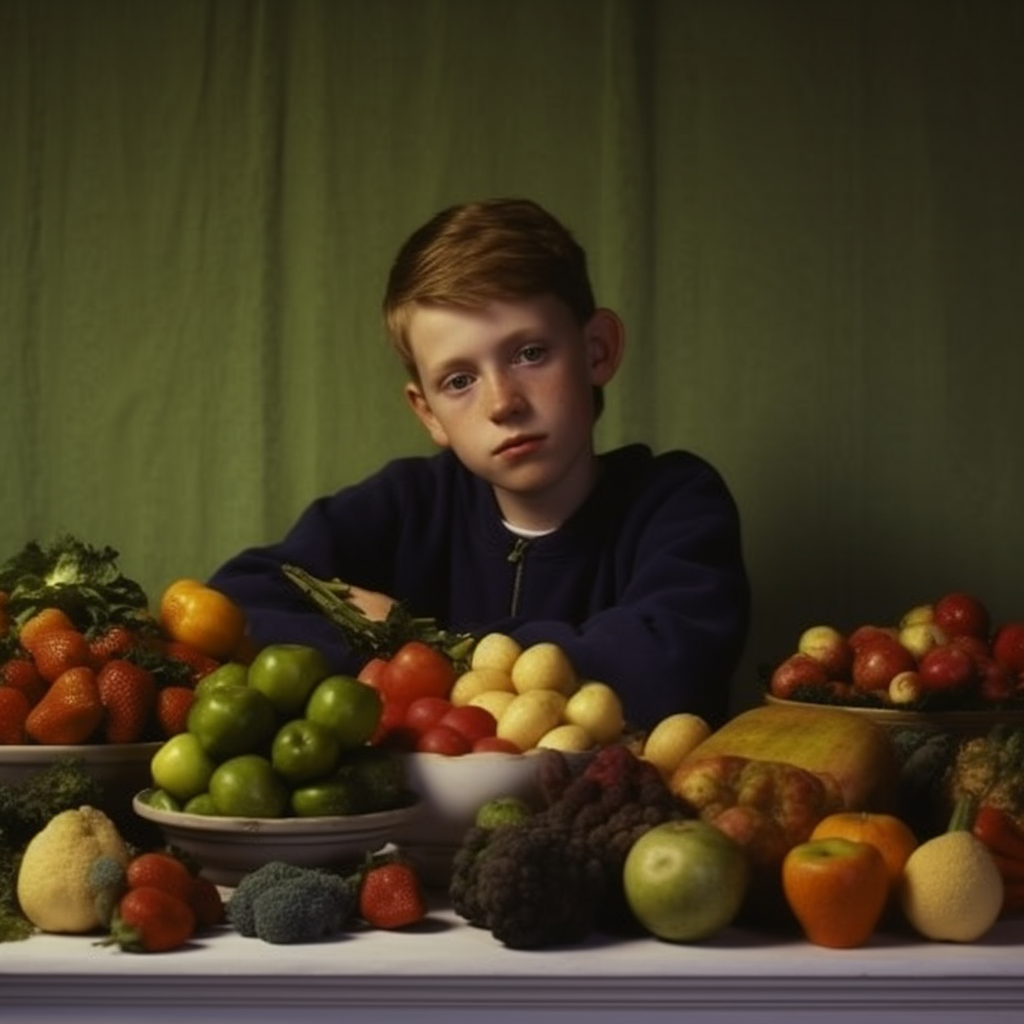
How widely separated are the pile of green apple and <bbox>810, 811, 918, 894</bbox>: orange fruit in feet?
1.19

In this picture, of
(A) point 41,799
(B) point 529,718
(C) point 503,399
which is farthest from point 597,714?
(C) point 503,399

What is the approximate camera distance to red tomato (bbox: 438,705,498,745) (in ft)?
4.92

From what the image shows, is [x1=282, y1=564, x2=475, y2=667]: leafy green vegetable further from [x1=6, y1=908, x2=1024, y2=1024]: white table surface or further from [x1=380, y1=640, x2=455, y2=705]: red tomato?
[x1=6, y1=908, x2=1024, y2=1024]: white table surface

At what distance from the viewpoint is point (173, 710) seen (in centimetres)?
154

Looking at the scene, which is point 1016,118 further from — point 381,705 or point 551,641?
point 381,705

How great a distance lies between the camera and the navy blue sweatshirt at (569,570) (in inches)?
86.7

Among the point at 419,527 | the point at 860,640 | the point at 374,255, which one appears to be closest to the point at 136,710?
the point at 860,640

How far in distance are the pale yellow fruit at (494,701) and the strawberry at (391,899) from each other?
0.26m

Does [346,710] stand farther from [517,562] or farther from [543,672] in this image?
[517,562]

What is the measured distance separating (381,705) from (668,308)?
175 centimetres

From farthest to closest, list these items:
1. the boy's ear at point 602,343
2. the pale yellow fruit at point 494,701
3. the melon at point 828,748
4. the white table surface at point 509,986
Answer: the boy's ear at point 602,343 < the pale yellow fruit at point 494,701 < the melon at point 828,748 < the white table surface at point 509,986

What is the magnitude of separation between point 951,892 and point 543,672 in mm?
488

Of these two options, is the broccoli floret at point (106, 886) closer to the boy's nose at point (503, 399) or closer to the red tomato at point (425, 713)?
the red tomato at point (425, 713)

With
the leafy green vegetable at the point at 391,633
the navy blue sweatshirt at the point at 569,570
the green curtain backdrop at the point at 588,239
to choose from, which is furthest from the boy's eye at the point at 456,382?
the green curtain backdrop at the point at 588,239
